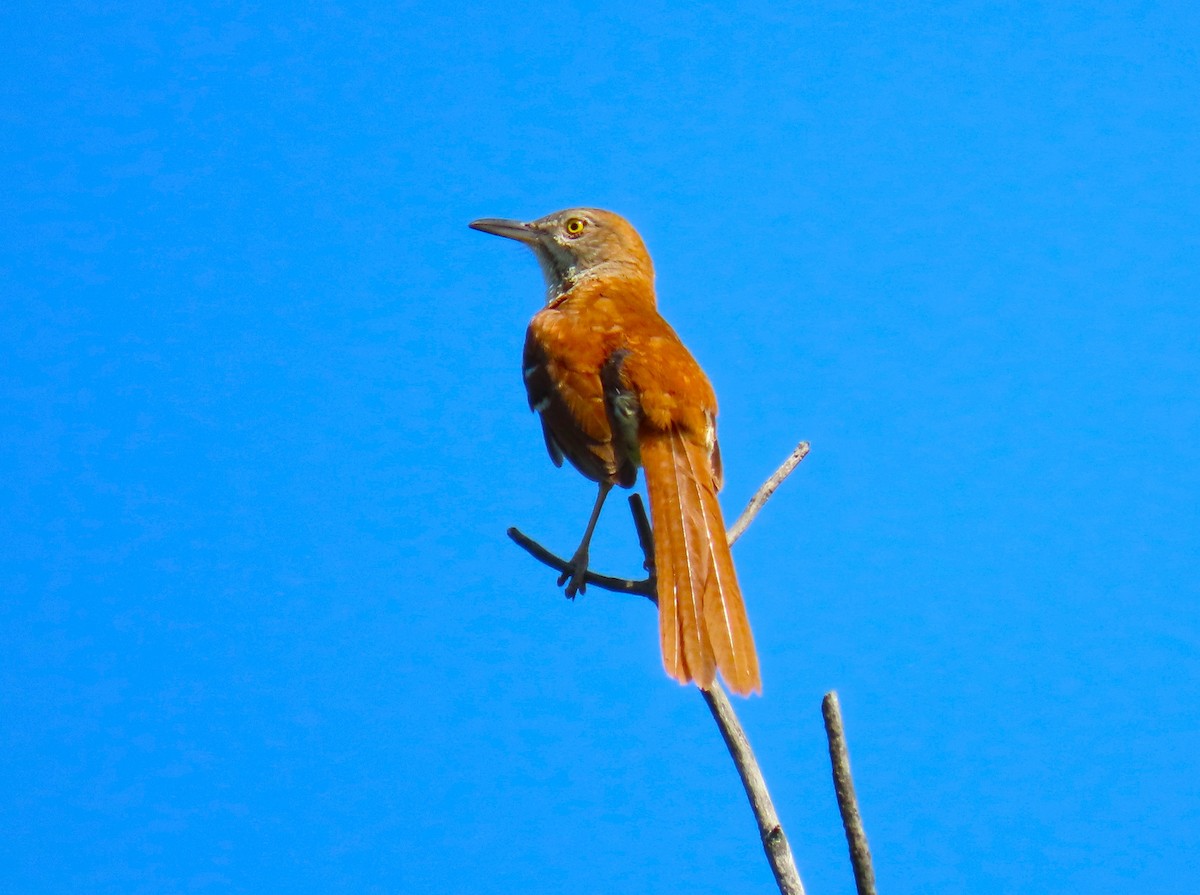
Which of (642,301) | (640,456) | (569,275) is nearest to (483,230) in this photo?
(569,275)

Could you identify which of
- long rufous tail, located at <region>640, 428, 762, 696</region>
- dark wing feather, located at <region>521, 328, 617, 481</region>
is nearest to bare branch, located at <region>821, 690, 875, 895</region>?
long rufous tail, located at <region>640, 428, 762, 696</region>

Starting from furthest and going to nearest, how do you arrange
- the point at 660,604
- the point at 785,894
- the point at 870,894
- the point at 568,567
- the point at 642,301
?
the point at 642,301
the point at 568,567
the point at 660,604
the point at 785,894
the point at 870,894

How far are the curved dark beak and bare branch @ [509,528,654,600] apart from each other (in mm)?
3147

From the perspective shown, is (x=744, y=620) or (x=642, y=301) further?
(x=642, y=301)

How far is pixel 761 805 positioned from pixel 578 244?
4691mm

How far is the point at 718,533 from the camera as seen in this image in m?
4.53

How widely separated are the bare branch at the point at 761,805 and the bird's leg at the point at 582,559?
5.70 ft

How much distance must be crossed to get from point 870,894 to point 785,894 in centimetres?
37

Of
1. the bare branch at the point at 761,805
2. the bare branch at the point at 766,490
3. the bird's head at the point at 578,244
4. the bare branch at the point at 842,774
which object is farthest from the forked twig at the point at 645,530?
the bird's head at the point at 578,244

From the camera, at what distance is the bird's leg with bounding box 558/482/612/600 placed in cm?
531

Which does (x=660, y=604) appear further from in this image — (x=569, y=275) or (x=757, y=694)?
(x=569, y=275)

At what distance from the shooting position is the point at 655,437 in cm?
512

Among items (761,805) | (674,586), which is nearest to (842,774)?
Answer: (761,805)

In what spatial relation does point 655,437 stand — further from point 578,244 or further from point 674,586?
point 578,244
